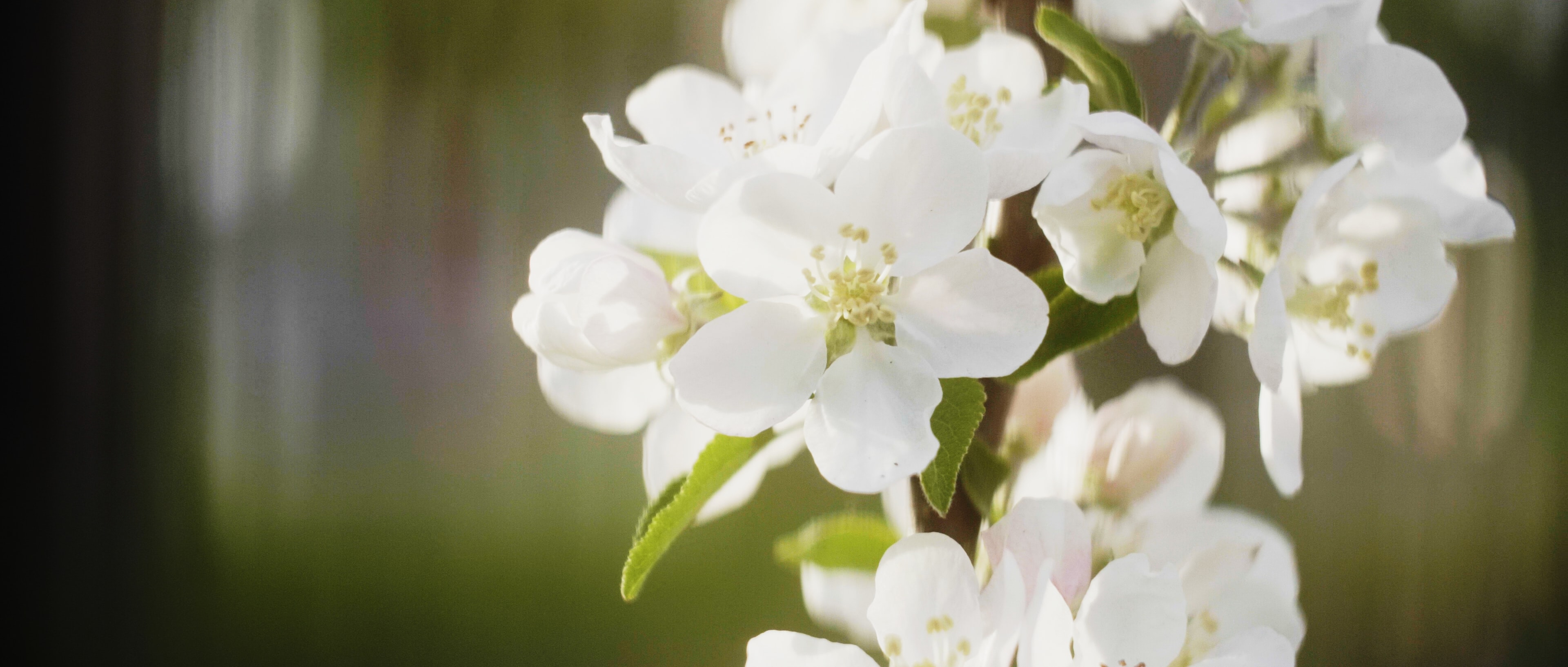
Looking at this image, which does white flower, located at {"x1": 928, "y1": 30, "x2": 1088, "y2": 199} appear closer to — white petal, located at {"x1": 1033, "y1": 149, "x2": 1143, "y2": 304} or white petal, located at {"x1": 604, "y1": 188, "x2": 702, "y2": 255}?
white petal, located at {"x1": 1033, "y1": 149, "x2": 1143, "y2": 304}

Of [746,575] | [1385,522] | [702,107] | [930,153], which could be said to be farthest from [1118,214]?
[1385,522]

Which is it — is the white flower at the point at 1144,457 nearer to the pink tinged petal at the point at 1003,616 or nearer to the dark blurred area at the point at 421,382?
the pink tinged petal at the point at 1003,616

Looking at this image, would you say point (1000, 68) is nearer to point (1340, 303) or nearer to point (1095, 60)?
point (1095, 60)

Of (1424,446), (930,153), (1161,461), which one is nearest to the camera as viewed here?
(930,153)

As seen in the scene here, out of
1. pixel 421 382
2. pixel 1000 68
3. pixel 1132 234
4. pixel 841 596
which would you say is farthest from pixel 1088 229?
pixel 421 382

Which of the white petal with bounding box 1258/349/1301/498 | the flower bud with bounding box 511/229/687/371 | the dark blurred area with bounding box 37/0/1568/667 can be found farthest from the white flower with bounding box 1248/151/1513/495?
the dark blurred area with bounding box 37/0/1568/667

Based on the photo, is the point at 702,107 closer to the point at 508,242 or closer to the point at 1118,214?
the point at 1118,214

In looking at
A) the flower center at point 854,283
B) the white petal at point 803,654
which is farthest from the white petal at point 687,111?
the white petal at point 803,654
